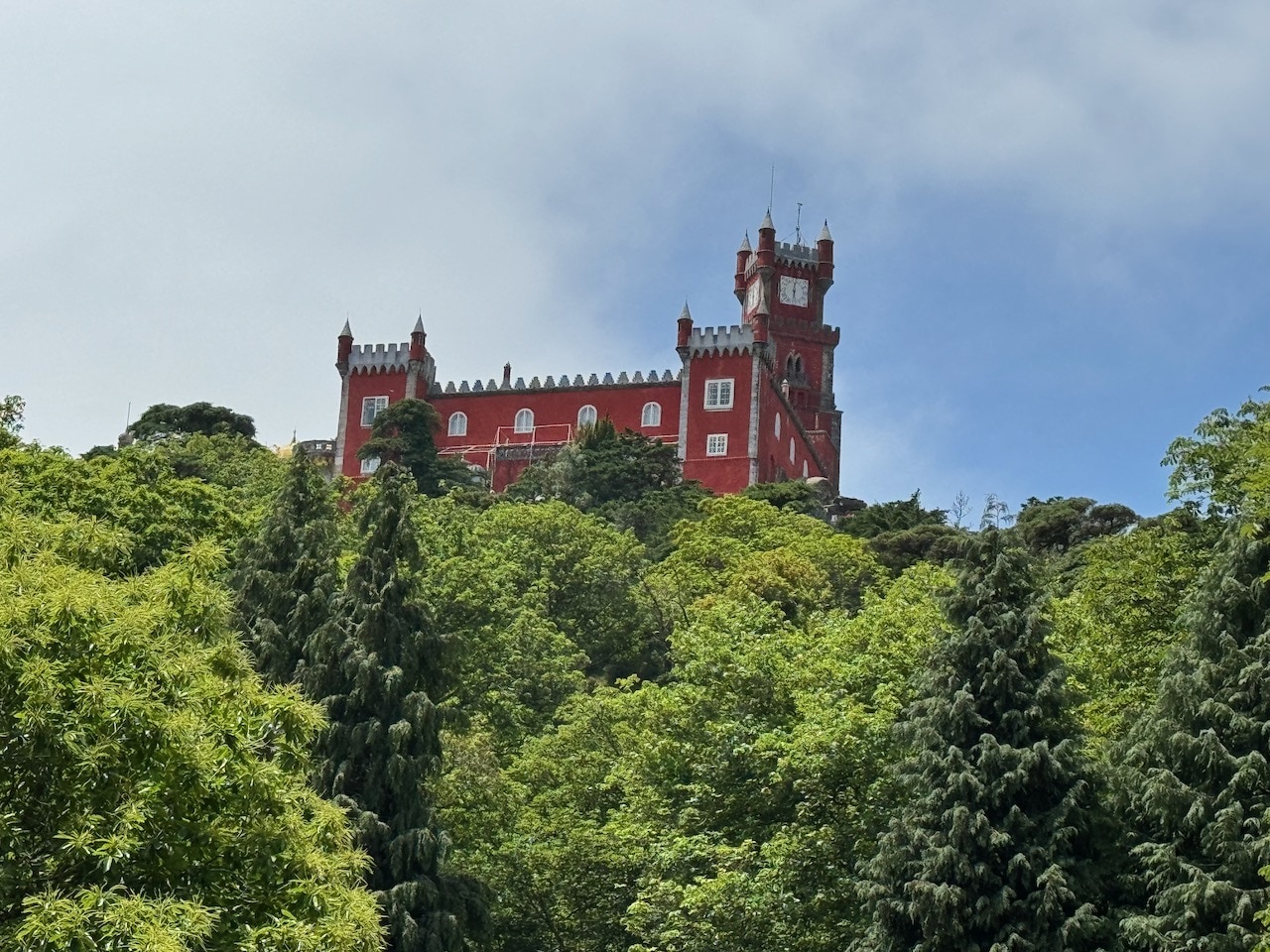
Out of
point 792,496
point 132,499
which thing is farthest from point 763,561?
point 132,499

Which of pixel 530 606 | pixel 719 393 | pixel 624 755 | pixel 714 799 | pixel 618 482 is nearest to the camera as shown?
pixel 714 799

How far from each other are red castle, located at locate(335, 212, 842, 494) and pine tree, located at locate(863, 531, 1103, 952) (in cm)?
5033

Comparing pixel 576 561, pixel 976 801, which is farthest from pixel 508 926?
pixel 576 561

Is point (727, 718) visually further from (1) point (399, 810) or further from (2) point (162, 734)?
(2) point (162, 734)

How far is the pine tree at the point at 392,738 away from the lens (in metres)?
22.5

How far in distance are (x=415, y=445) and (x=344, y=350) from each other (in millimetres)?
12765

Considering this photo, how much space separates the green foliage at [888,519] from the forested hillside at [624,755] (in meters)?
29.4

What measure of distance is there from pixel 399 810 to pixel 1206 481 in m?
12.3

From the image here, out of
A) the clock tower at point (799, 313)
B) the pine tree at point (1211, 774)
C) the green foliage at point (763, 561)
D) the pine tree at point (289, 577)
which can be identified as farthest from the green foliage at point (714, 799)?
the clock tower at point (799, 313)

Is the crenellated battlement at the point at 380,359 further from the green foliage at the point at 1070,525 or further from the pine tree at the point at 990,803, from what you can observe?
the pine tree at the point at 990,803

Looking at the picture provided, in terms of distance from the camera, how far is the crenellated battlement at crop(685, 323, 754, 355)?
76688 mm

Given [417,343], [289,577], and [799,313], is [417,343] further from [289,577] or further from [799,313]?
[289,577]

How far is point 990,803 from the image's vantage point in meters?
20.4

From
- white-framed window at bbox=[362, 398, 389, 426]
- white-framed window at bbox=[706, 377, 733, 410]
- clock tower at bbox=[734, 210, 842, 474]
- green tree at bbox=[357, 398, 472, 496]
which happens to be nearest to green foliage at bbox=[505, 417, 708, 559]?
green tree at bbox=[357, 398, 472, 496]
